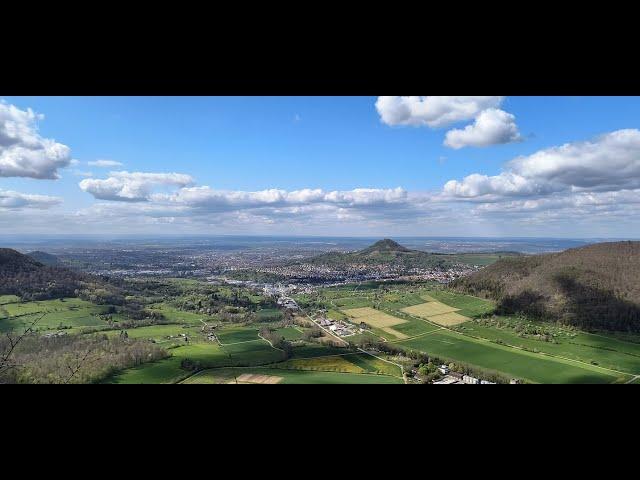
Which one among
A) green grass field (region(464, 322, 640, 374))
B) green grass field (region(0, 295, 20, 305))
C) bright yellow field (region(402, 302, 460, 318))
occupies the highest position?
green grass field (region(0, 295, 20, 305))

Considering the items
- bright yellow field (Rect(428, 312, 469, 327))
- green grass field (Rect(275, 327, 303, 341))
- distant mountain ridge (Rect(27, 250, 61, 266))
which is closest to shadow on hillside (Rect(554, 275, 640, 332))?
bright yellow field (Rect(428, 312, 469, 327))

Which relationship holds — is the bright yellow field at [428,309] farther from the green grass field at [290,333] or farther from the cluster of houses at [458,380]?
the cluster of houses at [458,380]

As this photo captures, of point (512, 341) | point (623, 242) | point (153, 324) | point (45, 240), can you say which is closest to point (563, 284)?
point (623, 242)

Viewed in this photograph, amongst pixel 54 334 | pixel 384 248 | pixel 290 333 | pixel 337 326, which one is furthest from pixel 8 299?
pixel 384 248

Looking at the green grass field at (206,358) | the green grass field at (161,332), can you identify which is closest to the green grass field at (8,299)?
the green grass field at (161,332)

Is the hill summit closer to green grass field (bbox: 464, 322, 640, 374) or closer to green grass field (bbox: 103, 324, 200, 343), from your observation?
green grass field (bbox: 464, 322, 640, 374)
